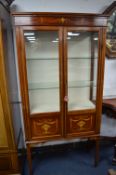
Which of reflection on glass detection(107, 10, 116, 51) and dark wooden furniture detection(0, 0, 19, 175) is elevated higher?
reflection on glass detection(107, 10, 116, 51)

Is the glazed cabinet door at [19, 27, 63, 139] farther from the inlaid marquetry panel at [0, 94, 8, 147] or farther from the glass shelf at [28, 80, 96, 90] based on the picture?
the inlaid marquetry panel at [0, 94, 8, 147]

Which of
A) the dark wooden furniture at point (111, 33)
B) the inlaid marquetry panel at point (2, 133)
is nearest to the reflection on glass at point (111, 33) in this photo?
the dark wooden furniture at point (111, 33)

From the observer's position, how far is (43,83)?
1865 millimetres

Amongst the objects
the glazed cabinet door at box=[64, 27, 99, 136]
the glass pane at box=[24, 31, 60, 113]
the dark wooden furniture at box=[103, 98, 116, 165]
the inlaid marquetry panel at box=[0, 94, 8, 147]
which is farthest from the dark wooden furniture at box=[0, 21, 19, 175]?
the dark wooden furniture at box=[103, 98, 116, 165]

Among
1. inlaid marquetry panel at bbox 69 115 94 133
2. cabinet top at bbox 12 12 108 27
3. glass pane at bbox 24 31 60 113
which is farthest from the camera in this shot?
inlaid marquetry panel at bbox 69 115 94 133

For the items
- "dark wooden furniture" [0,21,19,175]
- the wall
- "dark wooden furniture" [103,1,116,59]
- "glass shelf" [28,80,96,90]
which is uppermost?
the wall

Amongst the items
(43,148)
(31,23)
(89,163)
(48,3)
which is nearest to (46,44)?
(31,23)

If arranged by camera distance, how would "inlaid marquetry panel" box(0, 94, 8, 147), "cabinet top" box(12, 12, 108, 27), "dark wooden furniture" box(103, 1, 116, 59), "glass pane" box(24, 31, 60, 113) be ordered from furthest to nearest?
1. "dark wooden furniture" box(103, 1, 116, 59)
2. "glass pane" box(24, 31, 60, 113)
3. "inlaid marquetry panel" box(0, 94, 8, 147)
4. "cabinet top" box(12, 12, 108, 27)

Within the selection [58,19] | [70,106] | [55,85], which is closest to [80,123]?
[70,106]

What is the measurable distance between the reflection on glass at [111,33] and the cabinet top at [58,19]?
0.48m

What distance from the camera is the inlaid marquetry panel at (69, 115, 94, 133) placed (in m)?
1.84

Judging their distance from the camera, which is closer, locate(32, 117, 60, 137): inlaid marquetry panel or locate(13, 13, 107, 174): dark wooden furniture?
locate(13, 13, 107, 174): dark wooden furniture

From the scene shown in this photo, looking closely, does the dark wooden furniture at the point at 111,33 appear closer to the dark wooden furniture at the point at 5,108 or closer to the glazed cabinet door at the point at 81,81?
the glazed cabinet door at the point at 81,81

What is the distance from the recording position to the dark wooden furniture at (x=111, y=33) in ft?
6.38
